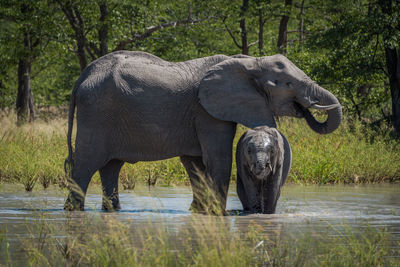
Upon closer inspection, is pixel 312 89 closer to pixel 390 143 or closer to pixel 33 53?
pixel 390 143

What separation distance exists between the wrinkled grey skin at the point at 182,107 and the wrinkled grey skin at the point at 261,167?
426 millimetres

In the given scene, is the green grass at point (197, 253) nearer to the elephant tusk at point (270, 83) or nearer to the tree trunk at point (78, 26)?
the elephant tusk at point (270, 83)

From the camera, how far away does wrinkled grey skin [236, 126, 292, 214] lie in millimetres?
8656

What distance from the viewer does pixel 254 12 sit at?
26578 mm

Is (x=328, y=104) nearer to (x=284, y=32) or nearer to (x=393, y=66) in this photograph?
(x=393, y=66)

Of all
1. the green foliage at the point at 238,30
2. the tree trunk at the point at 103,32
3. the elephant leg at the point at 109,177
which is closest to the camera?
the elephant leg at the point at 109,177

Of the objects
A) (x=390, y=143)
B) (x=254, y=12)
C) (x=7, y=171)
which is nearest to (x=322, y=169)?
(x=390, y=143)

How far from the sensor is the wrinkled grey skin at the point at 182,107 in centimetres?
949

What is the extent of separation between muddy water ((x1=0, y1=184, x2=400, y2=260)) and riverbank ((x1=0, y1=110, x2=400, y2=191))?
1.68ft

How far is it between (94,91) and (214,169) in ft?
6.38

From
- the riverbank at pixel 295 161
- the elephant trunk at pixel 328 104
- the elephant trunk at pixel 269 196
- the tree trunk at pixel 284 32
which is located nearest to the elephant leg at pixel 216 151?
the elephant trunk at pixel 269 196

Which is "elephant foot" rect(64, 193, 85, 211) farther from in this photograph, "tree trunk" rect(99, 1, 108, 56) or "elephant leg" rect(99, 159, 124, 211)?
"tree trunk" rect(99, 1, 108, 56)

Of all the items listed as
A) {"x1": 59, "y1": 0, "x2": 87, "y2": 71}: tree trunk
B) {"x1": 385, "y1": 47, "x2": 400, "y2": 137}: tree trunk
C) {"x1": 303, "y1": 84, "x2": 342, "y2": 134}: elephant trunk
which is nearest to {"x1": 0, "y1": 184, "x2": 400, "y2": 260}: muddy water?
{"x1": 303, "y1": 84, "x2": 342, "y2": 134}: elephant trunk

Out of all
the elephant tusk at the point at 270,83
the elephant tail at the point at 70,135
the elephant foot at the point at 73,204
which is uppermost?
the elephant tusk at the point at 270,83
